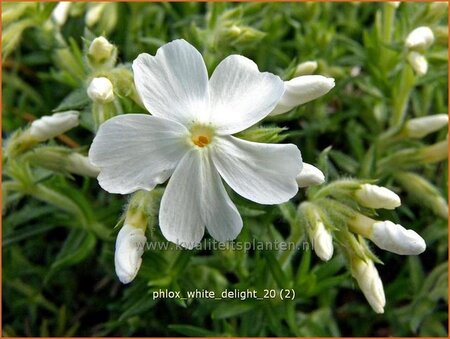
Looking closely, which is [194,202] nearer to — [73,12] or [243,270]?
[243,270]

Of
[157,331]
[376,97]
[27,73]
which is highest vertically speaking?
[376,97]

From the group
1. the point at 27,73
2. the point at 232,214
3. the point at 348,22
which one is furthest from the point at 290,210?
the point at 27,73

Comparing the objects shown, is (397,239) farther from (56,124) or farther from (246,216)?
(56,124)

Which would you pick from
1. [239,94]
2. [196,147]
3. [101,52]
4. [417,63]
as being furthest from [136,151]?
[417,63]

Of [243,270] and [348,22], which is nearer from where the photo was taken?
[243,270]

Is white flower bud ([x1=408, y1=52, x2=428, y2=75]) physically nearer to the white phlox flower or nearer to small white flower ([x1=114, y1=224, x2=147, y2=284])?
the white phlox flower

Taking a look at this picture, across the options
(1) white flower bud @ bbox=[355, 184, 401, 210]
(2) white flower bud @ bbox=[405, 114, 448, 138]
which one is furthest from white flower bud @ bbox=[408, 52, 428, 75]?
(1) white flower bud @ bbox=[355, 184, 401, 210]

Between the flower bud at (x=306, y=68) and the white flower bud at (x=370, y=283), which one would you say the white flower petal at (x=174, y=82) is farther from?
the white flower bud at (x=370, y=283)

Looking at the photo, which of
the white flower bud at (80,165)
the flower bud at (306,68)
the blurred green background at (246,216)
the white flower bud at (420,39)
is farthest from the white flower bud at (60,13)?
the white flower bud at (420,39)
